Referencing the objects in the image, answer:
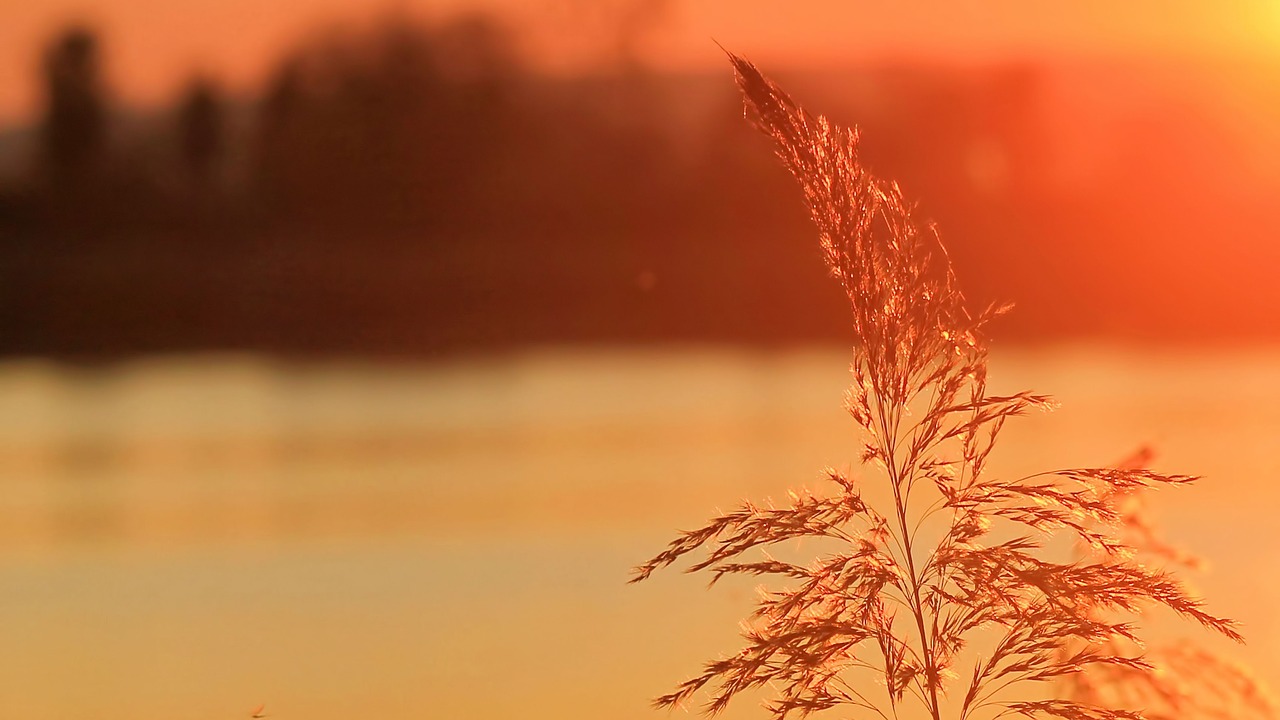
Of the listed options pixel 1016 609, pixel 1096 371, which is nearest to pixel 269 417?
pixel 1096 371

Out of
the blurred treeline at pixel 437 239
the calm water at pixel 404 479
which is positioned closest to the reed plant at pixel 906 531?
the calm water at pixel 404 479

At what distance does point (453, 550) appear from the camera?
1232 cm

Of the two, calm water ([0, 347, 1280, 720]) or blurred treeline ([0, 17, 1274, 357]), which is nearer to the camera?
calm water ([0, 347, 1280, 720])

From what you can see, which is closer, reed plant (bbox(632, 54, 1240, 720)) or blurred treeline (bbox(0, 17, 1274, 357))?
reed plant (bbox(632, 54, 1240, 720))

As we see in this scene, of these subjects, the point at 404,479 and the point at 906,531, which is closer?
the point at 906,531

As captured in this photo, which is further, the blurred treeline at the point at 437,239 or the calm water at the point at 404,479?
the blurred treeline at the point at 437,239

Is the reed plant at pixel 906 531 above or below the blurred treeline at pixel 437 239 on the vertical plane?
below

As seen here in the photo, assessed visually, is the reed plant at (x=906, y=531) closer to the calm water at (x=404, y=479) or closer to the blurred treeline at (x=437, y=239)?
the calm water at (x=404, y=479)

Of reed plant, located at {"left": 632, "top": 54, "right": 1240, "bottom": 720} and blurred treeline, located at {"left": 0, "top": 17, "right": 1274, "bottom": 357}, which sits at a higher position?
blurred treeline, located at {"left": 0, "top": 17, "right": 1274, "bottom": 357}

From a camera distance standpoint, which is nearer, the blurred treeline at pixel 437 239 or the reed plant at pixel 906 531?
the reed plant at pixel 906 531

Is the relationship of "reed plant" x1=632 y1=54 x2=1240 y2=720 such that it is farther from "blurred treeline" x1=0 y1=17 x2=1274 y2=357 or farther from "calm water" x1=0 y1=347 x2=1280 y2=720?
"blurred treeline" x1=0 y1=17 x2=1274 y2=357

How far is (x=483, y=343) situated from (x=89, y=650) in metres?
25.3

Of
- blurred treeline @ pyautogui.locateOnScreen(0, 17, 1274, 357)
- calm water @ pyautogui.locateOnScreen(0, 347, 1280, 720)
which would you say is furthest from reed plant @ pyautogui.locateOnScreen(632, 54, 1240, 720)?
blurred treeline @ pyautogui.locateOnScreen(0, 17, 1274, 357)

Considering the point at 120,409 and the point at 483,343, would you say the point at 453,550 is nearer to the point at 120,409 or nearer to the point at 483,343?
the point at 120,409
